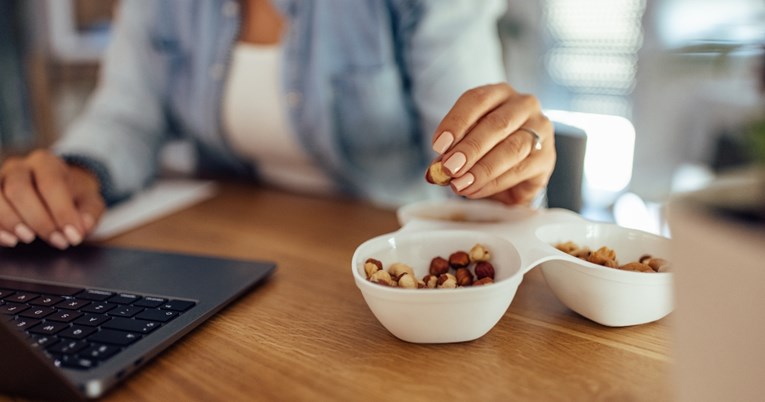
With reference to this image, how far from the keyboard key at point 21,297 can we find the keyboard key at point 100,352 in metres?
0.12

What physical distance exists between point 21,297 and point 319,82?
47cm

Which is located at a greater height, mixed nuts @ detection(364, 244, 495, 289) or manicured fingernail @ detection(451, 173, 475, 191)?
manicured fingernail @ detection(451, 173, 475, 191)

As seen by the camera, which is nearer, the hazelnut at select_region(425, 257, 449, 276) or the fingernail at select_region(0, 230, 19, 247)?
the hazelnut at select_region(425, 257, 449, 276)

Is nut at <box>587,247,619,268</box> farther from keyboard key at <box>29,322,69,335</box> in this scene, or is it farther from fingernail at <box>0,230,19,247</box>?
fingernail at <box>0,230,19,247</box>

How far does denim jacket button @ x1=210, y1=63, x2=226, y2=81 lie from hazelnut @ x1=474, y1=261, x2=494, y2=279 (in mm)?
605

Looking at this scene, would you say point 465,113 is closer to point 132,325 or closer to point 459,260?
point 459,260

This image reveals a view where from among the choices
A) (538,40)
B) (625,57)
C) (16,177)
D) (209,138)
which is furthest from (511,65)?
(16,177)

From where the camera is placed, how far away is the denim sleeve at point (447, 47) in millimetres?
759

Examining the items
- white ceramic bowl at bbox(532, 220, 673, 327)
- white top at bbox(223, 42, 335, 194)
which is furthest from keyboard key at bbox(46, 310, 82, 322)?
white top at bbox(223, 42, 335, 194)

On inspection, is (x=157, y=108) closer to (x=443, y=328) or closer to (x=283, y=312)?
(x=283, y=312)

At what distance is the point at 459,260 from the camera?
1.40 feet

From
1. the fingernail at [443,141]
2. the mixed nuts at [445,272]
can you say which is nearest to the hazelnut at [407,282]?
the mixed nuts at [445,272]

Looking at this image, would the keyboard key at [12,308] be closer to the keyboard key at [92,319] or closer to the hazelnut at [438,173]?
the keyboard key at [92,319]

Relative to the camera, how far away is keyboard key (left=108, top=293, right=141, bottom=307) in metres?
0.45
